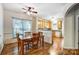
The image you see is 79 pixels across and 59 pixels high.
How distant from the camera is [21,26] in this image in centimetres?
216

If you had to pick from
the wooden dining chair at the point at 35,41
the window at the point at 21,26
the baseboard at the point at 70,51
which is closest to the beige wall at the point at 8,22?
the window at the point at 21,26

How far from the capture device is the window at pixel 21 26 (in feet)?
7.02

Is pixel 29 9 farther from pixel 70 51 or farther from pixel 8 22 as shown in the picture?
pixel 70 51

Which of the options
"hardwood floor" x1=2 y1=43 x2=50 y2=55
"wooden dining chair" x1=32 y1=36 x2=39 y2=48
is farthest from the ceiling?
"hardwood floor" x1=2 y1=43 x2=50 y2=55

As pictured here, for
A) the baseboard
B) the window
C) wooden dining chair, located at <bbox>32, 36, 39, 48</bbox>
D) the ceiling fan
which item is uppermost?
the ceiling fan

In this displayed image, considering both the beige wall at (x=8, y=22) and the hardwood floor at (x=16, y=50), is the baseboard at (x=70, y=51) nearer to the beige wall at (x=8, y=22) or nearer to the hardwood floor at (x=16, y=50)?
the hardwood floor at (x=16, y=50)

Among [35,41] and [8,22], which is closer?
[8,22]

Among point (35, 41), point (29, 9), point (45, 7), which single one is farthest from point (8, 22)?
point (45, 7)

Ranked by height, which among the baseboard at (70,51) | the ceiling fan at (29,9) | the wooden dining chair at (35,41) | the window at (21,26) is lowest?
the baseboard at (70,51)

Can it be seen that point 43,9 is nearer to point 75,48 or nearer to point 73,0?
point 73,0

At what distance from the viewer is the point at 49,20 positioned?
2170 millimetres

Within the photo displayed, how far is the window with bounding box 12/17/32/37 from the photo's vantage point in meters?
2.14

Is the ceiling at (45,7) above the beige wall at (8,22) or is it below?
above

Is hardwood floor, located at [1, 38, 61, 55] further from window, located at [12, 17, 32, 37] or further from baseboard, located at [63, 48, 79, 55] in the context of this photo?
window, located at [12, 17, 32, 37]
